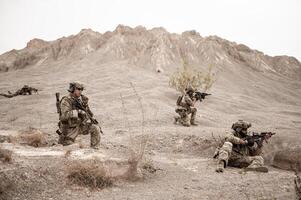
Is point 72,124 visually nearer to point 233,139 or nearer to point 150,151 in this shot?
point 150,151

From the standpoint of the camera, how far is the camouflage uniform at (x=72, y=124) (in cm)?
720

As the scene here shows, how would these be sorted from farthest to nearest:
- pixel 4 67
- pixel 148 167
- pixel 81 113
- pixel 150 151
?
1. pixel 4 67
2. pixel 150 151
3. pixel 81 113
4. pixel 148 167

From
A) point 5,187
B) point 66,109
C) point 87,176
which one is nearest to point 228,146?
point 87,176

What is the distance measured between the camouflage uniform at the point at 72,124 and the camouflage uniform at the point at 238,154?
2.45 metres

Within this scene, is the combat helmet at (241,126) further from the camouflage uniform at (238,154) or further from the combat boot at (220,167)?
the combat boot at (220,167)

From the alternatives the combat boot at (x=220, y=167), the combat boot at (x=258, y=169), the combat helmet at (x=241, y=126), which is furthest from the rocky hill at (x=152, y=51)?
the combat boot at (x=258, y=169)

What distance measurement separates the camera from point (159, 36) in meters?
43.8

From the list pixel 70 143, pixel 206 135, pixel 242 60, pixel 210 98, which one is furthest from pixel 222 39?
pixel 70 143

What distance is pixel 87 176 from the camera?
525cm

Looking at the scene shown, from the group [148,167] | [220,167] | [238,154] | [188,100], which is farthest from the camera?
[188,100]

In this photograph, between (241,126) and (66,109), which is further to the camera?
(241,126)

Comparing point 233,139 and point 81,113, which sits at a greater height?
point 81,113

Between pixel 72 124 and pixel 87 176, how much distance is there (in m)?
2.32

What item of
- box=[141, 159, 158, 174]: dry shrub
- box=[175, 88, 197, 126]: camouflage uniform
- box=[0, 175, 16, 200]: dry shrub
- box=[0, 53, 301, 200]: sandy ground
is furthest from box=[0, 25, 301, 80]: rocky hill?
box=[0, 175, 16, 200]: dry shrub
